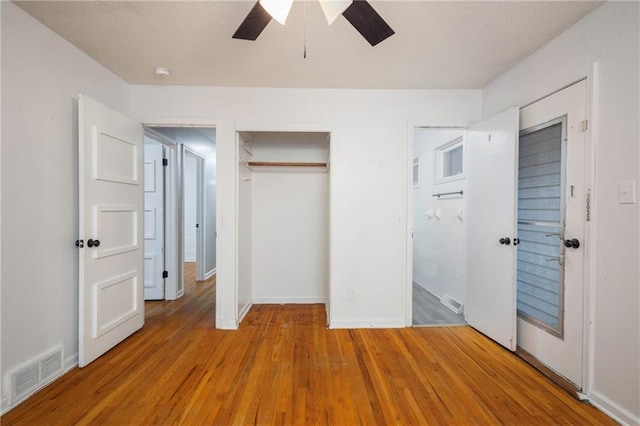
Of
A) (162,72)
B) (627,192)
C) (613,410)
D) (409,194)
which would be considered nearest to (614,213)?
(627,192)

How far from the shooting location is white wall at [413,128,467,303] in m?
3.20

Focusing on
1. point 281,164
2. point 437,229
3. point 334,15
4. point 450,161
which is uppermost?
point 334,15

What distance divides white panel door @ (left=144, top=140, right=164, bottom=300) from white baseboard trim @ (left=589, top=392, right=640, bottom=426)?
4223 mm

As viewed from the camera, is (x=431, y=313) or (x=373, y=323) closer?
(x=373, y=323)

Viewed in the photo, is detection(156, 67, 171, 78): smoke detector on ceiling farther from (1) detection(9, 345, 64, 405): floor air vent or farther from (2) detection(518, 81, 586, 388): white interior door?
(2) detection(518, 81, 586, 388): white interior door

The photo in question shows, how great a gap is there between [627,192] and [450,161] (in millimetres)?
2184

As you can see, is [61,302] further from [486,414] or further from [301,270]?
[486,414]

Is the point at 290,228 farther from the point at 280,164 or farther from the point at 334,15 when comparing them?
the point at 334,15

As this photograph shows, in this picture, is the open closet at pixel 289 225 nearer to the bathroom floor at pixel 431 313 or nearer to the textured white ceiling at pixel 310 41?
the textured white ceiling at pixel 310 41

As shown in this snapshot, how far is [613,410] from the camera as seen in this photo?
5.01 feet

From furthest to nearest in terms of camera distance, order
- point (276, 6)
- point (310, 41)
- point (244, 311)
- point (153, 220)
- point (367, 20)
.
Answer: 1. point (153, 220)
2. point (244, 311)
3. point (310, 41)
4. point (367, 20)
5. point (276, 6)

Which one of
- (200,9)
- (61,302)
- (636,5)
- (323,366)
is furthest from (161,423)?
(636,5)

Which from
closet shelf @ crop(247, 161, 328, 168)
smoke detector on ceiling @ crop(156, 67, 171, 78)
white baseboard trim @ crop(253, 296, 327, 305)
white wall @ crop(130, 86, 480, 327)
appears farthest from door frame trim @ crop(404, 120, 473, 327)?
smoke detector on ceiling @ crop(156, 67, 171, 78)

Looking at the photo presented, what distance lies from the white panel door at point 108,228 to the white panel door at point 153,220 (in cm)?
98
